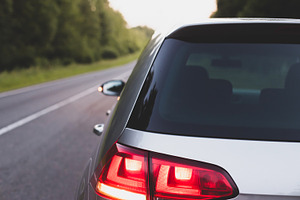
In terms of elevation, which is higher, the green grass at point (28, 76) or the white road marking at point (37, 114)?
the white road marking at point (37, 114)

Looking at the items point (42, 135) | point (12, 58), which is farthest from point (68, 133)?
point (12, 58)

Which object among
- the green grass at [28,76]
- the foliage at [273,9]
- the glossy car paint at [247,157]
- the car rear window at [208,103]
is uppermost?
the foliage at [273,9]

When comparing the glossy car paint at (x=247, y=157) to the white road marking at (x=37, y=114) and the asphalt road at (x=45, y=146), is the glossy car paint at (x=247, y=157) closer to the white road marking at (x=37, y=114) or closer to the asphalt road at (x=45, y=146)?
the asphalt road at (x=45, y=146)

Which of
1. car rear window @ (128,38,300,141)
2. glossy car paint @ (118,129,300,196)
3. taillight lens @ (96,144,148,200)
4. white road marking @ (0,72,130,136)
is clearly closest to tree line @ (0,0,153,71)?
white road marking @ (0,72,130,136)

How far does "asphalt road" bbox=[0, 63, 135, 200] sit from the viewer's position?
4117mm

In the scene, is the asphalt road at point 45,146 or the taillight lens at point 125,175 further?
the asphalt road at point 45,146

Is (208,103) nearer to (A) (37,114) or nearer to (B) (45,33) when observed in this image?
(A) (37,114)

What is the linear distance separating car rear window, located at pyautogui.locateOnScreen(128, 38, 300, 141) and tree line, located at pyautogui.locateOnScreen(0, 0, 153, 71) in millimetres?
33812

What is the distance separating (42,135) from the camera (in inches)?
267

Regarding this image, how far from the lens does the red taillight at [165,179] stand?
4.32 feet

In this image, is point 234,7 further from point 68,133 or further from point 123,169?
point 123,169

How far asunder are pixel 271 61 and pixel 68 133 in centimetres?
550

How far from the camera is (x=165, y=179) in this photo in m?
1.35

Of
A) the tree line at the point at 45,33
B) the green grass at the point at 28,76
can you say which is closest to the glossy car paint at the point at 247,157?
the green grass at the point at 28,76
